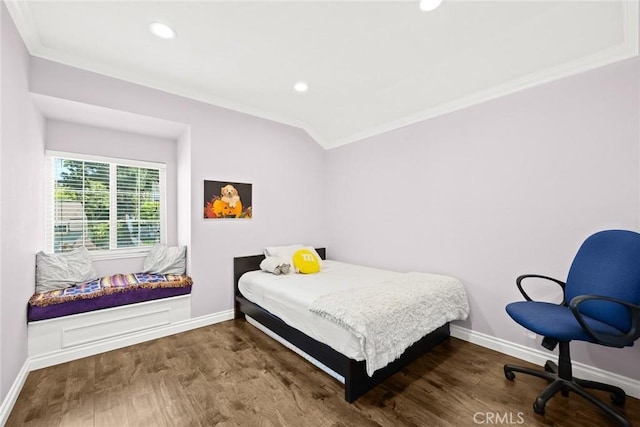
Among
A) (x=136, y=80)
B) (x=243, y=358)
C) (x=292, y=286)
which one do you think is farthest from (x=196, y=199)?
(x=243, y=358)

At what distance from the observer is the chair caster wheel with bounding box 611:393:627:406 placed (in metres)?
1.83

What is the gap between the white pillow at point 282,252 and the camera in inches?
135

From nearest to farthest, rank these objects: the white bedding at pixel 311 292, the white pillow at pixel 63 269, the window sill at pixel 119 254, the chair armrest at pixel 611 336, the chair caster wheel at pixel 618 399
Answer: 1. the chair armrest at pixel 611 336
2. the chair caster wheel at pixel 618 399
3. the white bedding at pixel 311 292
4. the white pillow at pixel 63 269
5. the window sill at pixel 119 254

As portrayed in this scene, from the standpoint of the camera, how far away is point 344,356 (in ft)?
Answer: 6.31

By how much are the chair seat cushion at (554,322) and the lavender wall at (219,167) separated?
282 centimetres

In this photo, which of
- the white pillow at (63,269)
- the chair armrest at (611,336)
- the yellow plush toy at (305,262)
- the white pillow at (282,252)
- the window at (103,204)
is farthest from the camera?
the white pillow at (282,252)

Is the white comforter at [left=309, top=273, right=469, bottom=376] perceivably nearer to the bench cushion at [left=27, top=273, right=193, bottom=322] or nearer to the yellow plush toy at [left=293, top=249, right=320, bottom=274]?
the yellow plush toy at [left=293, top=249, right=320, bottom=274]

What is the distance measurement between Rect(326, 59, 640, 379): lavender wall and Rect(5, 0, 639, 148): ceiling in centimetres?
24

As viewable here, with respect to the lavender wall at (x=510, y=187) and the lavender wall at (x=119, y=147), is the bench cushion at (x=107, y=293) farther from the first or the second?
the lavender wall at (x=510, y=187)

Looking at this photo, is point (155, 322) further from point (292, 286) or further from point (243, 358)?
point (292, 286)

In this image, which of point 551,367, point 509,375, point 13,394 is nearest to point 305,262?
point 509,375

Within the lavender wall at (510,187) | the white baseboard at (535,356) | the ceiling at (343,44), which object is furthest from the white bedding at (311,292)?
the ceiling at (343,44)

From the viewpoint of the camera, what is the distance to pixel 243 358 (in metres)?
2.52

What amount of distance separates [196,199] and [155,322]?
140cm
